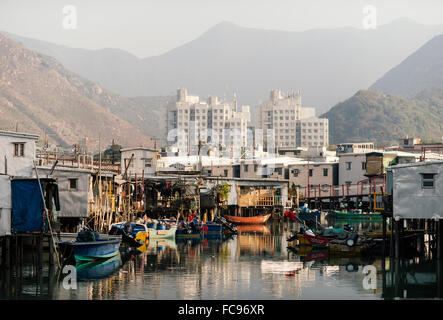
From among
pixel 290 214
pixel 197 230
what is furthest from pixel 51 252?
pixel 290 214

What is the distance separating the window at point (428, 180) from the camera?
36.5 metres

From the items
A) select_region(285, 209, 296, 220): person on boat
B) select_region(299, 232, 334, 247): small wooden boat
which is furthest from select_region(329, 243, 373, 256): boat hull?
select_region(285, 209, 296, 220): person on boat

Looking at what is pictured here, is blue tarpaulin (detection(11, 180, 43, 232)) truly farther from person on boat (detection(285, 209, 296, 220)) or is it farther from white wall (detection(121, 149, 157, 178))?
person on boat (detection(285, 209, 296, 220))

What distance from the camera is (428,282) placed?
3425cm

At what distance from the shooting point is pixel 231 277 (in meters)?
35.5

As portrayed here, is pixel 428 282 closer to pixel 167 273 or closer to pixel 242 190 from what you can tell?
pixel 167 273

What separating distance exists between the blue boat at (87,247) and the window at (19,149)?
7.59 m

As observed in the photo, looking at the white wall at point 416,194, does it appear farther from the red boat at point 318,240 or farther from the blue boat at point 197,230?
the blue boat at point 197,230

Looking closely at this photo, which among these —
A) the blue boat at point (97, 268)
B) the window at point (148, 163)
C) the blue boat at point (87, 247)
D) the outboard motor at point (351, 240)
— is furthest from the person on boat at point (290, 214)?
the blue boat at point (87, 247)

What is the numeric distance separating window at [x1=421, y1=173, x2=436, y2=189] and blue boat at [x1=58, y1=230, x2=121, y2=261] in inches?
680

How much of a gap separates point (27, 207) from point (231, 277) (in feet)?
35.0
